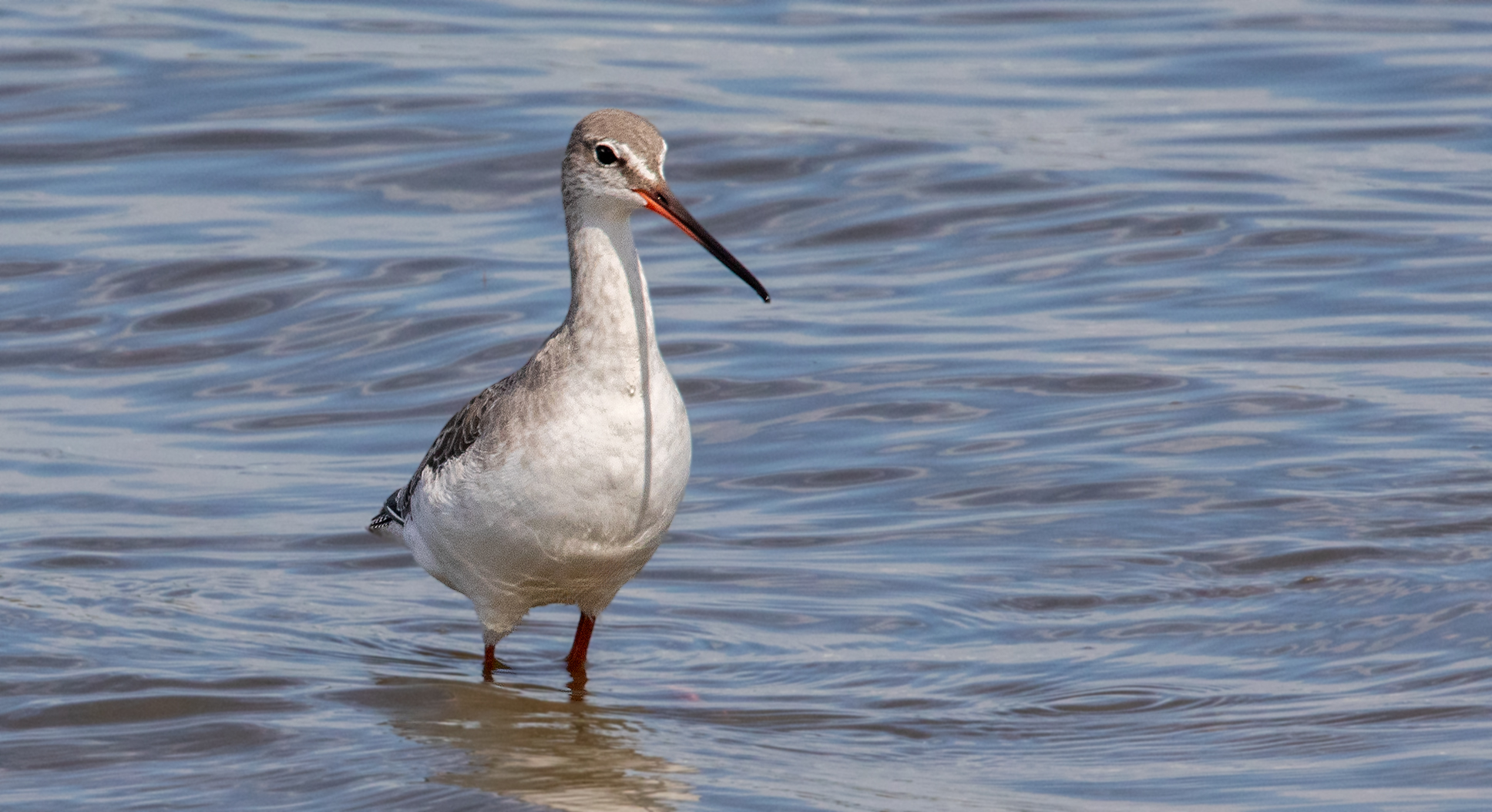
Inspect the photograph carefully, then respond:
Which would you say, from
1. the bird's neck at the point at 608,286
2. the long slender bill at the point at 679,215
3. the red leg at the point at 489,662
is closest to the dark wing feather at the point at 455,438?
the bird's neck at the point at 608,286

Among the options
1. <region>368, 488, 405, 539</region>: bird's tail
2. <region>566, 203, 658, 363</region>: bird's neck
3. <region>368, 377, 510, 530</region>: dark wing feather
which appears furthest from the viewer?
<region>368, 488, 405, 539</region>: bird's tail

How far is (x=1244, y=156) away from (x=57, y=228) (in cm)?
926

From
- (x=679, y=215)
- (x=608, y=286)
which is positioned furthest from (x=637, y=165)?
(x=608, y=286)

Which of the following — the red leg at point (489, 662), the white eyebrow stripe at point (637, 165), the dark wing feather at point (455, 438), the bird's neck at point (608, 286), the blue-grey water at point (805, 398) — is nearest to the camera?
the blue-grey water at point (805, 398)

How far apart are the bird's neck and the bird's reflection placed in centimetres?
138

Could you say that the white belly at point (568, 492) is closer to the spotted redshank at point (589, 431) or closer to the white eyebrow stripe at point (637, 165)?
the spotted redshank at point (589, 431)

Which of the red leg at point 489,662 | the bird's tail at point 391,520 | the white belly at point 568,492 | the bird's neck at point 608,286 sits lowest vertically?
the red leg at point 489,662

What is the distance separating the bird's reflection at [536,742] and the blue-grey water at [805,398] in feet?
0.11

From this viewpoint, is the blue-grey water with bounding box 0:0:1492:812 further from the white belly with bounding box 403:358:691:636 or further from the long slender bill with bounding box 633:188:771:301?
the long slender bill with bounding box 633:188:771:301

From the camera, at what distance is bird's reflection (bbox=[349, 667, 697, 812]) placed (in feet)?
20.9

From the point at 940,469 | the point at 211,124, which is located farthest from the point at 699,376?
the point at 211,124

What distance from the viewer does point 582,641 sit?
7984mm

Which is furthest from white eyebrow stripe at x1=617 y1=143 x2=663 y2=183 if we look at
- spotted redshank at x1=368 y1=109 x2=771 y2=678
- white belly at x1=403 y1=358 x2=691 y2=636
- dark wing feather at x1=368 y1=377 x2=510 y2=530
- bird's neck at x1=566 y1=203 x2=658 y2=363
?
dark wing feather at x1=368 y1=377 x2=510 y2=530

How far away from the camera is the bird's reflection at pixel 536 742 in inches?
250
